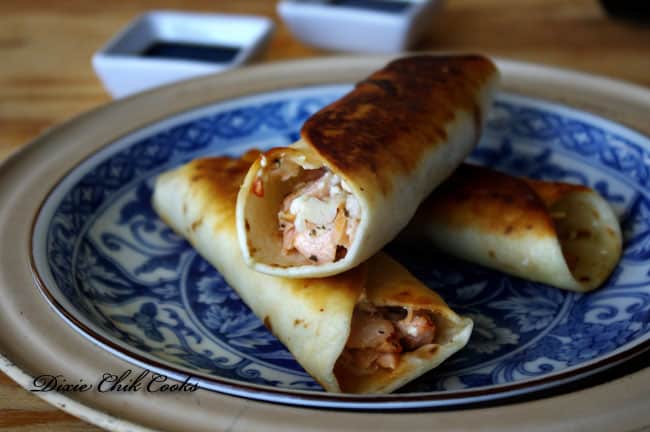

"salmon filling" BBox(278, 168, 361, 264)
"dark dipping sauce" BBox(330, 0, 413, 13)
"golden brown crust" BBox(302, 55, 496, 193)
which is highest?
"golden brown crust" BBox(302, 55, 496, 193)

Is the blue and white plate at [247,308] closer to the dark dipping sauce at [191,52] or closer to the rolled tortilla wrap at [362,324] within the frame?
the rolled tortilla wrap at [362,324]

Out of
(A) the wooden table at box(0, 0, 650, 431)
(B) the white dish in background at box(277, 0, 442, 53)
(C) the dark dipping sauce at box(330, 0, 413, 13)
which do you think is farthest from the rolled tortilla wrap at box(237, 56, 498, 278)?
(C) the dark dipping sauce at box(330, 0, 413, 13)

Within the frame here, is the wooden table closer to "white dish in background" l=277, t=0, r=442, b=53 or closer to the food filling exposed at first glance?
"white dish in background" l=277, t=0, r=442, b=53

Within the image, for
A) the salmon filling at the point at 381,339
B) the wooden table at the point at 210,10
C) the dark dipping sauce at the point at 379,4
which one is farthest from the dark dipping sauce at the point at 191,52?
the salmon filling at the point at 381,339

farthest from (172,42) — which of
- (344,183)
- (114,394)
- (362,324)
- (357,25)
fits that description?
(114,394)

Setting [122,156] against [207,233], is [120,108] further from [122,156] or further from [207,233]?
[207,233]

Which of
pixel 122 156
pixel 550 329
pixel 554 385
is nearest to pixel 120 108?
pixel 122 156

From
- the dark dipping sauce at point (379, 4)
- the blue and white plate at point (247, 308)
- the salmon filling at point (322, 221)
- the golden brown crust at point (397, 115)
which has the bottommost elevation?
the blue and white plate at point (247, 308)
